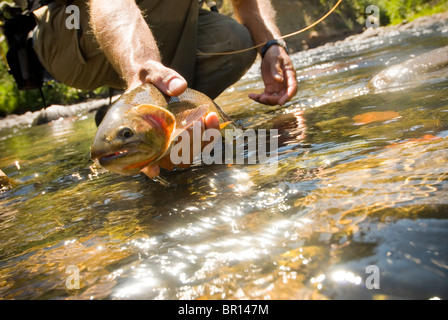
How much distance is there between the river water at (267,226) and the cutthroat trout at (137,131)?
0.29m

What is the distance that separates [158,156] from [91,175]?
1383 mm

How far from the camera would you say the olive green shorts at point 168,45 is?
3.36 meters

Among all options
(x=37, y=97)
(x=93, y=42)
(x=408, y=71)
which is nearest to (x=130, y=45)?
(x=93, y=42)

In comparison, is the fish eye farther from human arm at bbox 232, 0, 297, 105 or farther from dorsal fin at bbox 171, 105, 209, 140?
human arm at bbox 232, 0, 297, 105

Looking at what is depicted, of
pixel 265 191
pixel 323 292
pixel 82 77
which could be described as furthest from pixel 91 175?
pixel 323 292

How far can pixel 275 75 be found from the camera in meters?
2.98

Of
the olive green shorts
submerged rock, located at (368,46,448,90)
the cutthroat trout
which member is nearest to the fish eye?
the cutthroat trout

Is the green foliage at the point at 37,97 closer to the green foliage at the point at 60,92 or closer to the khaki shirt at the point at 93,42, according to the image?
the green foliage at the point at 60,92

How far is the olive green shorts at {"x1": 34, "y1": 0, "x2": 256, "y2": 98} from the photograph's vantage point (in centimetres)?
336

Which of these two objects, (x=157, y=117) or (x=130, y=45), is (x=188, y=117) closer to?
(x=157, y=117)

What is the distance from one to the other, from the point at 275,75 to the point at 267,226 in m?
1.83

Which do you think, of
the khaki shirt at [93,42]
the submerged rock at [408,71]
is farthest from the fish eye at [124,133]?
the submerged rock at [408,71]

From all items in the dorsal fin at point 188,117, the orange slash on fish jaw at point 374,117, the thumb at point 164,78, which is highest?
the thumb at point 164,78

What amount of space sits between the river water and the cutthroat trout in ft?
0.97
